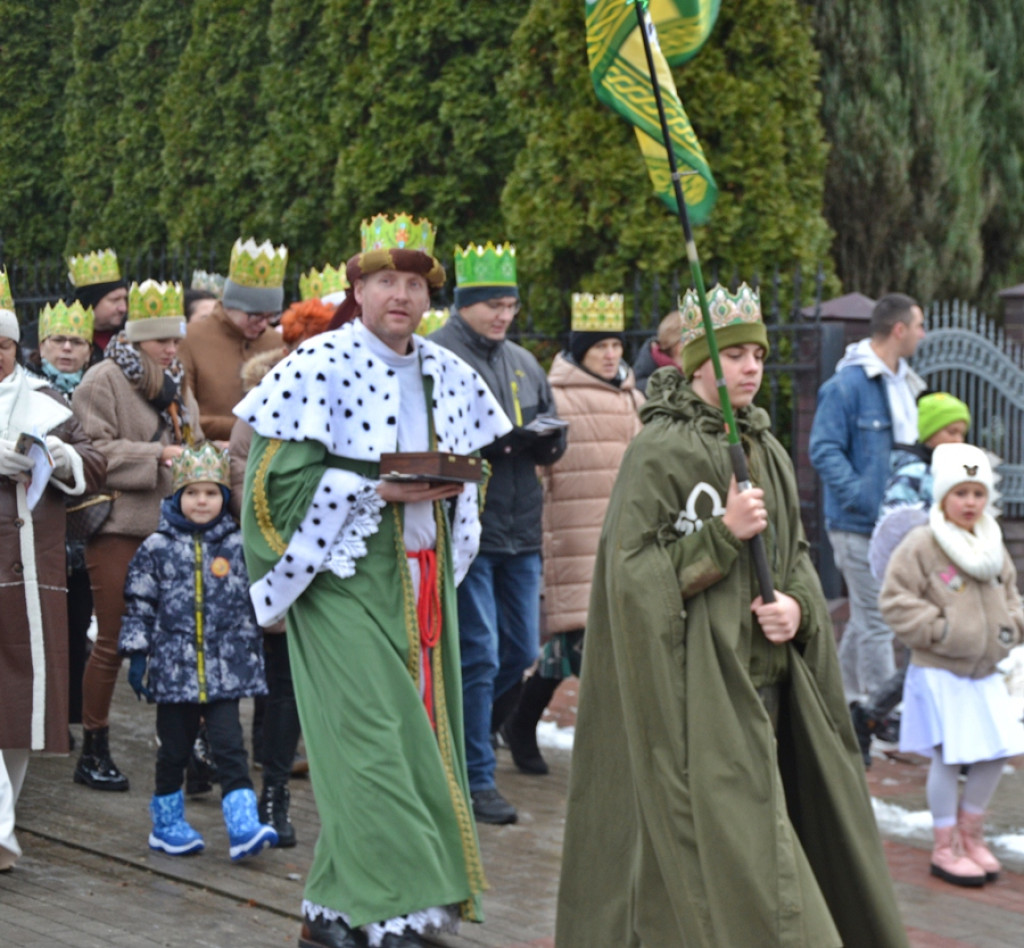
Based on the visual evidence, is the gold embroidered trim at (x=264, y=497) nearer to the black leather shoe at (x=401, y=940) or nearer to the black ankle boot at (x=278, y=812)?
the black leather shoe at (x=401, y=940)

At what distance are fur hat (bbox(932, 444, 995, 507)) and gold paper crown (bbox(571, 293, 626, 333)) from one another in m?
1.99

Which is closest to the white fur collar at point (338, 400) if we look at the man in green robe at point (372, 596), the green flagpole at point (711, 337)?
the man in green robe at point (372, 596)

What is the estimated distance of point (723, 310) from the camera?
5008 millimetres

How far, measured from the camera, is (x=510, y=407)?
7.62 metres

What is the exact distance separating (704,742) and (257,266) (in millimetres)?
4117

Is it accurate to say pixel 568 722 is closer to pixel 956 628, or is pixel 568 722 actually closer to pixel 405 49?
pixel 956 628

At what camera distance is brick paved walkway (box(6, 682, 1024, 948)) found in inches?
228

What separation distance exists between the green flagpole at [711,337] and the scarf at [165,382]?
10.8 feet

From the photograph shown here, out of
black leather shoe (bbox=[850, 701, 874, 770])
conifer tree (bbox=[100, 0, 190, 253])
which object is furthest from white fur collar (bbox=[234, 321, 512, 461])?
conifer tree (bbox=[100, 0, 190, 253])

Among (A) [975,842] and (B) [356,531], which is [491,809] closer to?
(A) [975,842]

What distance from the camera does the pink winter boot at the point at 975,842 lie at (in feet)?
21.6

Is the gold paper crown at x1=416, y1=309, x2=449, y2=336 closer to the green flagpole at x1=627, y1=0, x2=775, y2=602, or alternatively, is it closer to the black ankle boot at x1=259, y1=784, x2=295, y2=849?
the black ankle boot at x1=259, y1=784, x2=295, y2=849

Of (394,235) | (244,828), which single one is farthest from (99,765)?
(394,235)

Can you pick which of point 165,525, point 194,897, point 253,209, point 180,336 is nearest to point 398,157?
point 253,209
